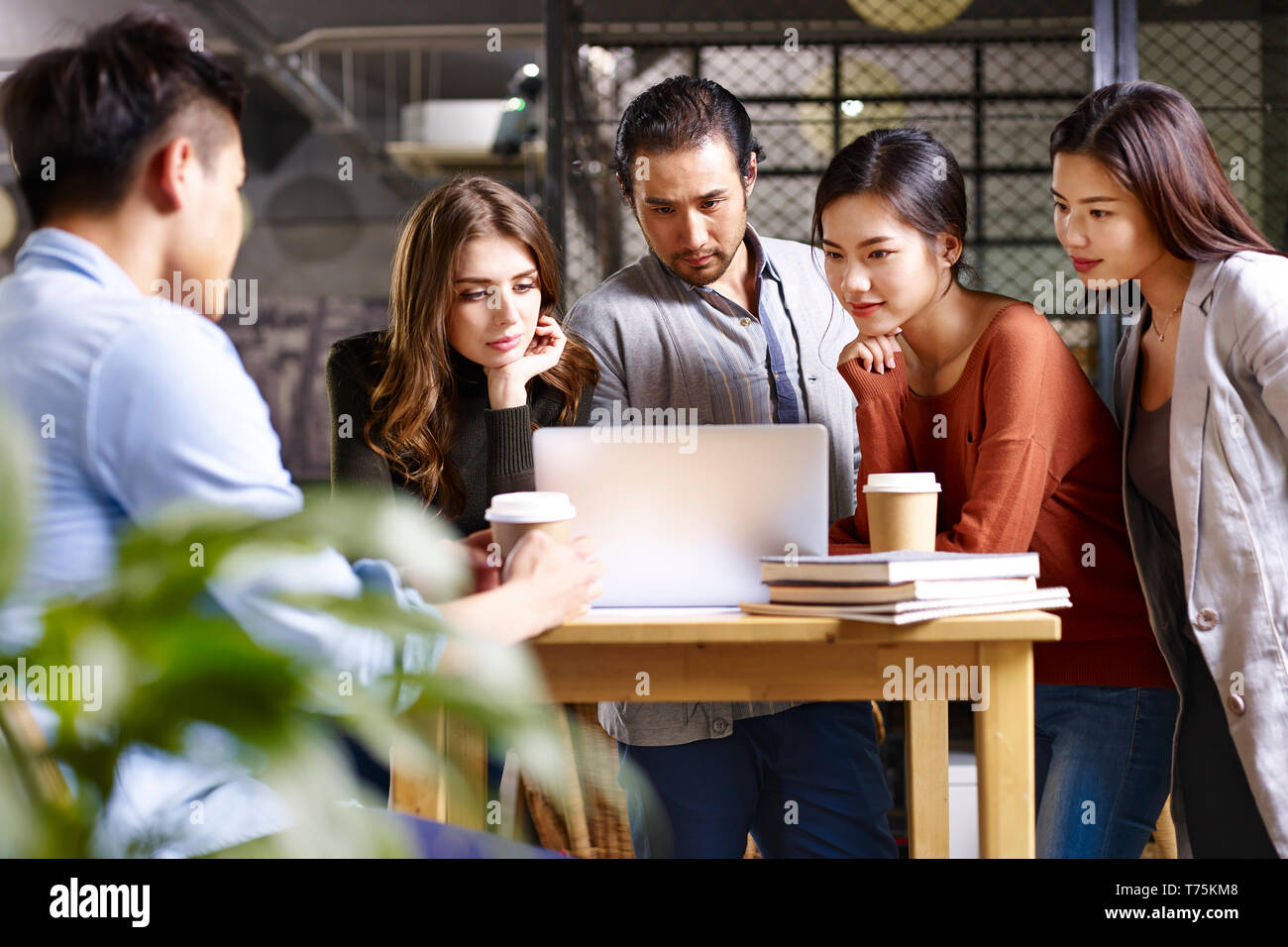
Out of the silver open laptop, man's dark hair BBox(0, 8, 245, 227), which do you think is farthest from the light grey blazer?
man's dark hair BBox(0, 8, 245, 227)

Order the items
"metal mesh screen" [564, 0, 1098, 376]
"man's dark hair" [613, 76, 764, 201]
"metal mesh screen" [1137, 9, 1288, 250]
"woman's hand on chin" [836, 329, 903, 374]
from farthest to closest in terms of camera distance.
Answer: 1. "metal mesh screen" [564, 0, 1098, 376]
2. "metal mesh screen" [1137, 9, 1288, 250]
3. "man's dark hair" [613, 76, 764, 201]
4. "woman's hand on chin" [836, 329, 903, 374]

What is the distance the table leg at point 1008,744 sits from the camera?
131cm

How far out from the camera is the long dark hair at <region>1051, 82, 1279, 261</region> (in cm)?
168

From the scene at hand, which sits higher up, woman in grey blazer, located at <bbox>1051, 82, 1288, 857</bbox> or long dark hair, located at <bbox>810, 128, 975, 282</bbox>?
long dark hair, located at <bbox>810, 128, 975, 282</bbox>

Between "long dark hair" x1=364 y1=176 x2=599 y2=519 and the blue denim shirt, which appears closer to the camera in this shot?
the blue denim shirt

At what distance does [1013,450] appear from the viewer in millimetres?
1557

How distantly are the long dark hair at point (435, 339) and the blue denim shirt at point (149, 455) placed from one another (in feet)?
2.32

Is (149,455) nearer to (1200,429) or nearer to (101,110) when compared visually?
(101,110)

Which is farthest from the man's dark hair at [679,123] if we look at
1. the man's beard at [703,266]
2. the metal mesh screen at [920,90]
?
the metal mesh screen at [920,90]

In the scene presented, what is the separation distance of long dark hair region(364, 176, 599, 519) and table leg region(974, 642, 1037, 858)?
935 mm

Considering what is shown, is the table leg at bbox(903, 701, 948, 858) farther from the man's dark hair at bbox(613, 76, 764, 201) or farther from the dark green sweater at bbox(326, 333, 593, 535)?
the man's dark hair at bbox(613, 76, 764, 201)
